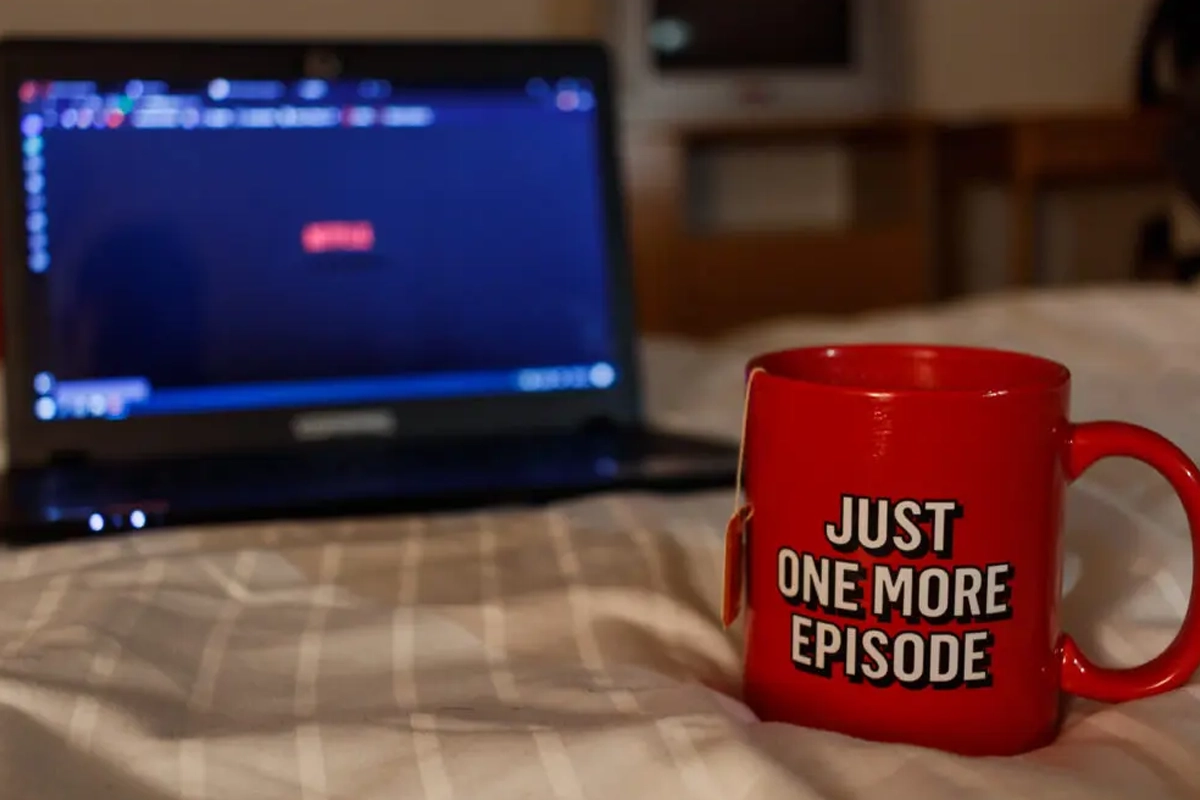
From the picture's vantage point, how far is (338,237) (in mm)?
833

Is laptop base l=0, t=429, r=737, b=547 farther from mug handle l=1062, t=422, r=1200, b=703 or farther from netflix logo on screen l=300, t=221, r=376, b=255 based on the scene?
mug handle l=1062, t=422, r=1200, b=703

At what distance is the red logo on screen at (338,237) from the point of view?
32.6 inches

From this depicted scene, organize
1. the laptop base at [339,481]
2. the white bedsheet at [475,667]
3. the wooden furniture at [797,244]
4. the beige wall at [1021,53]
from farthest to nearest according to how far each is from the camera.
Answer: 1. the beige wall at [1021,53]
2. the wooden furniture at [797,244]
3. the laptop base at [339,481]
4. the white bedsheet at [475,667]

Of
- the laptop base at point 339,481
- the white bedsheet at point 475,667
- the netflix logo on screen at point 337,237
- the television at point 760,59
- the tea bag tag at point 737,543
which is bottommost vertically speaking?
the white bedsheet at point 475,667

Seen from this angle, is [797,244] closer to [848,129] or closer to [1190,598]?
[848,129]

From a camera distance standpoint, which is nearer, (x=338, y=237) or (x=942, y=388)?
(x=942, y=388)

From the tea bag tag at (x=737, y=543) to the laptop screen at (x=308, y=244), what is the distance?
424 millimetres

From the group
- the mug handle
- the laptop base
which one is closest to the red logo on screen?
the laptop base

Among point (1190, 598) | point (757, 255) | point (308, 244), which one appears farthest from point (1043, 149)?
point (1190, 598)

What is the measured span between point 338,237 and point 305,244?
22mm

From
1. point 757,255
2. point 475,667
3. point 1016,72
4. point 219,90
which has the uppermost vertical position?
point 1016,72

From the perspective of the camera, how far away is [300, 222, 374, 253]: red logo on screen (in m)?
0.83

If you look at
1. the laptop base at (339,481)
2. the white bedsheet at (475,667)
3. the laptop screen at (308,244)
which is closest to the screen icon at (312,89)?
the laptop screen at (308,244)

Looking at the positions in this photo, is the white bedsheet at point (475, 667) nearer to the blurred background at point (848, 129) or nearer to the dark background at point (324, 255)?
the dark background at point (324, 255)
